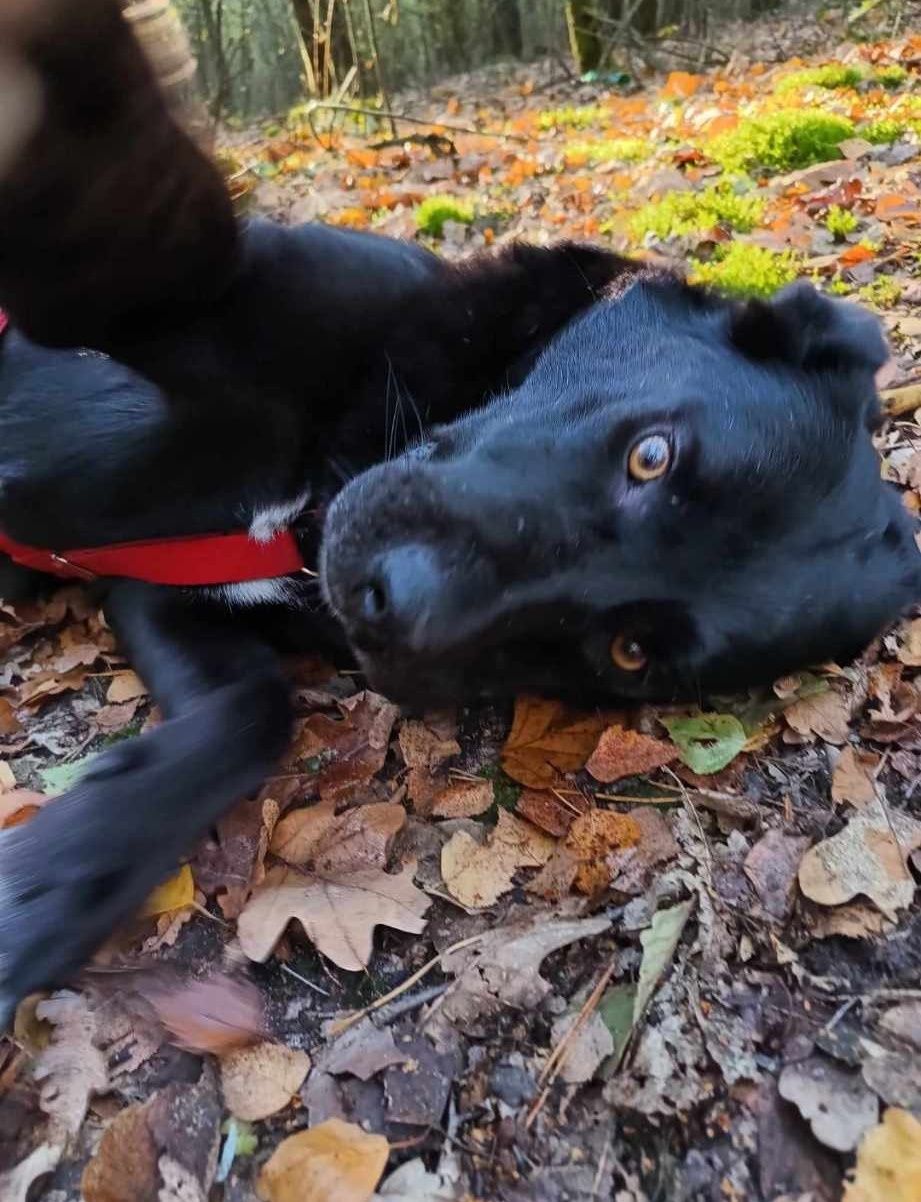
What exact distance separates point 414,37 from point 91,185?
17.0 meters

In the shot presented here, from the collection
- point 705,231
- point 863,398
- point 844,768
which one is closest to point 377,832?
point 844,768

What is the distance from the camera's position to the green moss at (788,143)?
538cm

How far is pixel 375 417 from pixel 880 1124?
5.44 feet

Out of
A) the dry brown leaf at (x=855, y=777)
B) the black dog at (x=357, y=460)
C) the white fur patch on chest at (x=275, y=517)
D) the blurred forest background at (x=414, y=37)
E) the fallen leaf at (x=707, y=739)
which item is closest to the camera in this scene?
the black dog at (x=357, y=460)

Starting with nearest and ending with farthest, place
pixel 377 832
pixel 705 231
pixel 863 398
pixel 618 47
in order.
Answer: pixel 377 832
pixel 863 398
pixel 705 231
pixel 618 47

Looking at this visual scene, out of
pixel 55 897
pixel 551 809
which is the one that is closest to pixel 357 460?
pixel 551 809

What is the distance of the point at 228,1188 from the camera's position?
1.45m

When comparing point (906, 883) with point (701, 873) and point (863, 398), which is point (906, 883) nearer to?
point (701, 873)

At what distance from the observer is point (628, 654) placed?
2.10 meters

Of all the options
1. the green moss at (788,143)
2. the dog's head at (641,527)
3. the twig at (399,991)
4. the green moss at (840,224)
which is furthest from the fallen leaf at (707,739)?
the green moss at (788,143)

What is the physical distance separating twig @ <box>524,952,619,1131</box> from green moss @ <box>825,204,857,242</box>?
3.60m

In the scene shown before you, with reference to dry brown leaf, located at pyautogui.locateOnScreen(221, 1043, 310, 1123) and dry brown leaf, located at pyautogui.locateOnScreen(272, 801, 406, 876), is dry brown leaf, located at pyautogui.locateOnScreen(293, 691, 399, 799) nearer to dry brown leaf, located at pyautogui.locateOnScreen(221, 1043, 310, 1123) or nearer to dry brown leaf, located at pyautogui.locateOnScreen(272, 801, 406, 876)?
dry brown leaf, located at pyautogui.locateOnScreen(272, 801, 406, 876)

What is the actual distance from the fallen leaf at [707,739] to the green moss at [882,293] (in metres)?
2.21

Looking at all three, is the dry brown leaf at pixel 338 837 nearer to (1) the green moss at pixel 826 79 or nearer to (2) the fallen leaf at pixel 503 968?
(2) the fallen leaf at pixel 503 968
